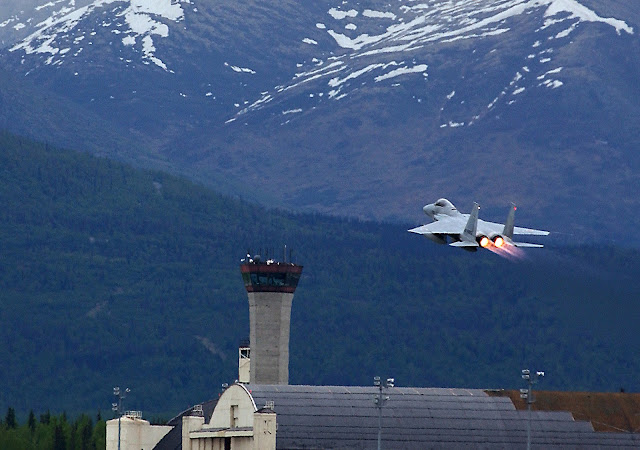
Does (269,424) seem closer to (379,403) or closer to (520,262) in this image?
(379,403)

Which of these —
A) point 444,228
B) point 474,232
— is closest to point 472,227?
point 474,232

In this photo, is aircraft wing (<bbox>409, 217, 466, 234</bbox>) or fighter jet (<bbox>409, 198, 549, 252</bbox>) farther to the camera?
aircraft wing (<bbox>409, 217, 466, 234</bbox>)

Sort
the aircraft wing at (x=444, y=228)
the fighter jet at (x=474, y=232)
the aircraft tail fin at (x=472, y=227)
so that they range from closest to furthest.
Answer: the fighter jet at (x=474, y=232) → the aircraft tail fin at (x=472, y=227) → the aircraft wing at (x=444, y=228)

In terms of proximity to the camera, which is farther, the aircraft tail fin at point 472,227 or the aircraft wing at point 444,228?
the aircraft wing at point 444,228

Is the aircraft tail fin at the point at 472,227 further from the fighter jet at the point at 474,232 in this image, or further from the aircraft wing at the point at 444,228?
the aircraft wing at the point at 444,228

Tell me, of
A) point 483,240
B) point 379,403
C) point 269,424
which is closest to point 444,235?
point 483,240

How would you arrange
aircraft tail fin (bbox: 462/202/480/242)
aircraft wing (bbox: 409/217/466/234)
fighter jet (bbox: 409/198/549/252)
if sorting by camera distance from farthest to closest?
1. aircraft wing (bbox: 409/217/466/234)
2. aircraft tail fin (bbox: 462/202/480/242)
3. fighter jet (bbox: 409/198/549/252)

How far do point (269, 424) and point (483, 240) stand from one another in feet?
136

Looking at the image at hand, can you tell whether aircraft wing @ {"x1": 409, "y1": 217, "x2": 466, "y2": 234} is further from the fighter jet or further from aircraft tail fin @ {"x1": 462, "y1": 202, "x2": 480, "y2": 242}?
aircraft tail fin @ {"x1": 462, "y1": 202, "x2": 480, "y2": 242}

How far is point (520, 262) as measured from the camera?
655 ft

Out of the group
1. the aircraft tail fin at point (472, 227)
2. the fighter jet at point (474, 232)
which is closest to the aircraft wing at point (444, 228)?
the fighter jet at point (474, 232)

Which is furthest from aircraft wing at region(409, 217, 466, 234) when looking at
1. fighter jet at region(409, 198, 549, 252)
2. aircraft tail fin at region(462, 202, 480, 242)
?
aircraft tail fin at region(462, 202, 480, 242)

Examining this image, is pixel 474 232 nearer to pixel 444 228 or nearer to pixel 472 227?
pixel 472 227

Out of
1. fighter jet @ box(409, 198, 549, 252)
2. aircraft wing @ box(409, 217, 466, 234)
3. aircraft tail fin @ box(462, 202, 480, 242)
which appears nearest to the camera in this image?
fighter jet @ box(409, 198, 549, 252)
